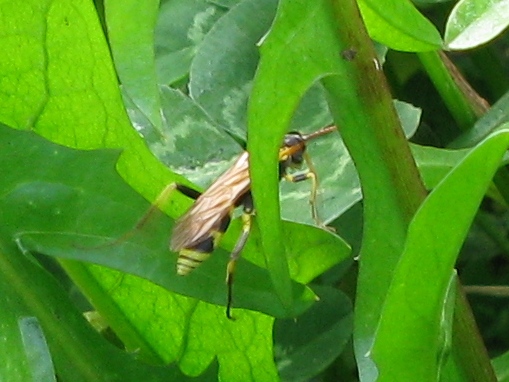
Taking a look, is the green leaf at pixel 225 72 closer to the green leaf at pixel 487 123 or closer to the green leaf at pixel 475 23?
the green leaf at pixel 487 123

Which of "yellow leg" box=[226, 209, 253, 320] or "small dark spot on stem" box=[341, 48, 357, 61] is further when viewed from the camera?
"yellow leg" box=[226, 209, 253, 320]

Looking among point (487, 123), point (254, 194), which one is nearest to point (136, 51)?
point (254, 194)

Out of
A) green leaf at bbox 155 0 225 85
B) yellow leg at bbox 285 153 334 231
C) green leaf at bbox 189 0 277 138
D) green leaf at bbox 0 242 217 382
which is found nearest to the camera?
green leaf at bbox 0 242 217 382

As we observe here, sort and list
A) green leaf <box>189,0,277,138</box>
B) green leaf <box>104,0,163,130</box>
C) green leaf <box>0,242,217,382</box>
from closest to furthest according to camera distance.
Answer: green leaf <box>104,0,163,130</box> → green leaf <box>0,242,217,382</box> → green leaf <box>189,0,277,138</box>

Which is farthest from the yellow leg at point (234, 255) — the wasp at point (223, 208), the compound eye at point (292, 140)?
the compound eye at point (292, 140)

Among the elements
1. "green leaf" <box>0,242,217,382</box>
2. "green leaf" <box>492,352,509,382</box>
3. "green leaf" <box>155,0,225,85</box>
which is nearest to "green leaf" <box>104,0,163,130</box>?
"green leaf" <box>0,242,217,382</box>

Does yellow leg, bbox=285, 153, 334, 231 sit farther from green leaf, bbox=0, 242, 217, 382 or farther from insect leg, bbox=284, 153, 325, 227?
green leaf, bbox=0, 242, 217, 382

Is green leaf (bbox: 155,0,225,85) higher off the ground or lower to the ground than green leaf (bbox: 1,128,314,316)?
lower
